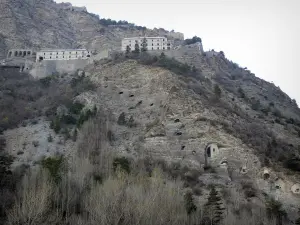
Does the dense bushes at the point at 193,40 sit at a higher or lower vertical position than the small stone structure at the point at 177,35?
lower

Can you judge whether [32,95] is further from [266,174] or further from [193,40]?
[193,40]

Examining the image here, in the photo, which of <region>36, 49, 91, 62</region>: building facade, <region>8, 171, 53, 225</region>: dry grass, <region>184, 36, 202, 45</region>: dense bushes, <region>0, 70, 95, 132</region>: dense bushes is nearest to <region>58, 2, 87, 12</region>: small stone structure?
<region>36, 49, 91, 62</region>: building facade

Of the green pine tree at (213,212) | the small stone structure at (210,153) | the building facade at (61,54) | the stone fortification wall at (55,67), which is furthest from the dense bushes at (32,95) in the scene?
the green pine tree at (213,212)

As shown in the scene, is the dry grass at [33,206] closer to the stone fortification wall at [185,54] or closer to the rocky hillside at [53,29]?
the stone fortification wall at [185,54]

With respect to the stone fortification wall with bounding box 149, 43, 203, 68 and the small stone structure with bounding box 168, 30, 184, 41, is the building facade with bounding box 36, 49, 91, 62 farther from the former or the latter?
the small stone structure with bounding box 168, 30, 184, 41

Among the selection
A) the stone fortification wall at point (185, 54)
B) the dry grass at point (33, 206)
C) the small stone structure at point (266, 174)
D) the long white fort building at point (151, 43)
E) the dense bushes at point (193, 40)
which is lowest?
the dry grass at point (33, 206)

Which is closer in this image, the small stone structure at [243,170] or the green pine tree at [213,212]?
the green pine tree at [213,212]

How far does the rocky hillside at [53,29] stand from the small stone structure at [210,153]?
46052mm

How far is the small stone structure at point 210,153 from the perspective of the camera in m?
37.1

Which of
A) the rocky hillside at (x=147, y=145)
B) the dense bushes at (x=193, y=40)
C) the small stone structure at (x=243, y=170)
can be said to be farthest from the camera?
the dense bushes at (x=193, y=40)

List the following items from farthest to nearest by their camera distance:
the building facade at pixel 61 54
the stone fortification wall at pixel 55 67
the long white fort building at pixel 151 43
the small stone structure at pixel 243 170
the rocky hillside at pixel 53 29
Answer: the rocky hillside at pixel 53 29 < the long white fort building at pixel 151 43 < the building facade at pixel 61 54 < the stone fortification wall at pixel 55 67 < the small stone structure at pixel 243 170

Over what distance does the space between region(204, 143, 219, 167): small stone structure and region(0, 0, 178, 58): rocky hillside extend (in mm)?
46052

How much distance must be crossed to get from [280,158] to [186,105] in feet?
35.9

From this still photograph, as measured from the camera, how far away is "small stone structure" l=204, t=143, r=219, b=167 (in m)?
37.1
